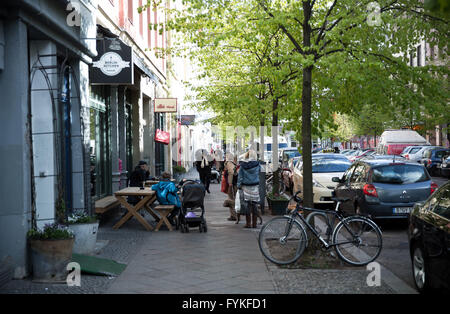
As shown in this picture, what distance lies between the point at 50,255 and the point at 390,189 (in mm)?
7856

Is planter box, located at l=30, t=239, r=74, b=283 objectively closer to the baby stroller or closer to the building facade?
the building facade

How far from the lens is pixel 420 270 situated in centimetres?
705

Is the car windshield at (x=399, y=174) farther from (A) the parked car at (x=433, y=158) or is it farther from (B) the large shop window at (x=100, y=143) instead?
(A) the parked car at (x=433, y=158)

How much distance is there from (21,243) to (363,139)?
80107 millimetres

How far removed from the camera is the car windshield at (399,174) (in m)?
13.0

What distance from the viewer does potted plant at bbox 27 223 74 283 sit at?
7.53m

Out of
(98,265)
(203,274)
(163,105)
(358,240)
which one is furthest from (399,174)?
(163,105)

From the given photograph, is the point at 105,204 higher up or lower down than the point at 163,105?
lower down

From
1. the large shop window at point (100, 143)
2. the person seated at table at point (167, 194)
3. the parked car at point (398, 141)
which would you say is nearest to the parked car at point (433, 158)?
the parked car at point (398, 141)

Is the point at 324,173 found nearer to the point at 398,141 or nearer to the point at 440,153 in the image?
the point at 440,153

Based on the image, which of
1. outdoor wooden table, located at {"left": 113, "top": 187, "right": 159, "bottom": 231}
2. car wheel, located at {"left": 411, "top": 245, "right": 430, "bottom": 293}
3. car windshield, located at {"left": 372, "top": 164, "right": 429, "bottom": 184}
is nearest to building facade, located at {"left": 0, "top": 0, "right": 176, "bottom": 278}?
outdoor wooden table, located at {"left": 113, "top": 187, "right": 159, "bottom": 231}

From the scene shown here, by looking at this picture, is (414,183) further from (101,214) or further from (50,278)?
(50,278)

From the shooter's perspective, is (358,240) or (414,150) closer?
(358,240)

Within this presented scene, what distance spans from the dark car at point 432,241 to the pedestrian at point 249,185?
593 centimetres
